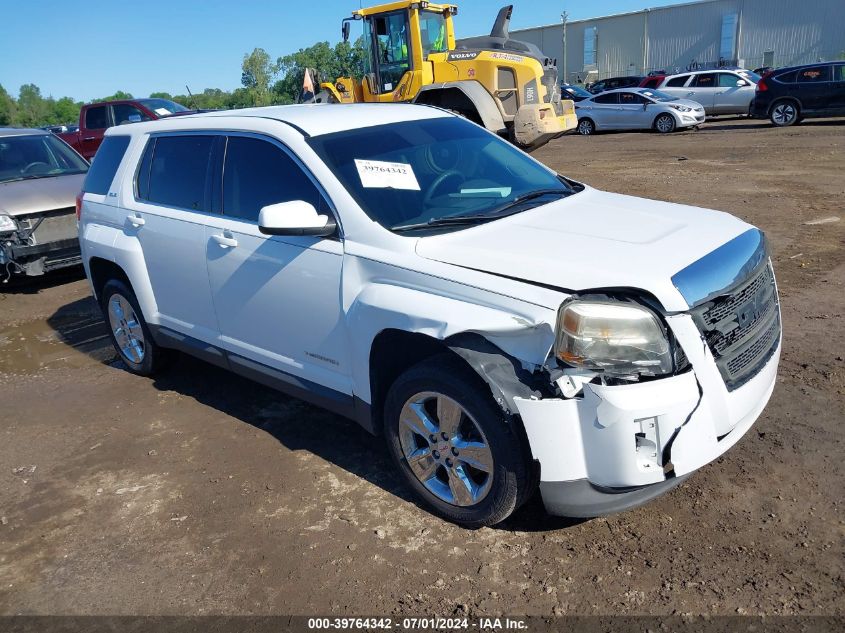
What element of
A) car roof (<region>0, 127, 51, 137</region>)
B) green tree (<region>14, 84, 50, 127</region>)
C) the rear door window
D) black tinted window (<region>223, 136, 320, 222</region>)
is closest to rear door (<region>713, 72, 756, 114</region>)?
the rear door window

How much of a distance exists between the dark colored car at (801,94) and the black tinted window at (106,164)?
755 inches

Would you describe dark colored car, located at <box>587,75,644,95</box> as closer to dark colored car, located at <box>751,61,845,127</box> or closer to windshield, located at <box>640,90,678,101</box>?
windshield, located at <box>640,90,678,101</box>

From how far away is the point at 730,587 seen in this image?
111 inches

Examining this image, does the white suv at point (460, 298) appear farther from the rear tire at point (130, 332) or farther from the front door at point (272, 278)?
the rear tire at point (130, 332)

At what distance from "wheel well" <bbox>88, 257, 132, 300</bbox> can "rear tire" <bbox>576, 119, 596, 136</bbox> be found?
20.7 meters

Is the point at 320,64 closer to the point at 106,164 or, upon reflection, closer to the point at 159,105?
the point at 159,105

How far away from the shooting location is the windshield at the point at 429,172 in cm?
373

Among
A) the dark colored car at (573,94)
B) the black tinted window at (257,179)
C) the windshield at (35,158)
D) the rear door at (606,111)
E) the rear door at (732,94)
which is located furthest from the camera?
the dark colored car at (573,94)

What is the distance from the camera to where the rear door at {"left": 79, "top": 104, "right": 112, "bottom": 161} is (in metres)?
16.0

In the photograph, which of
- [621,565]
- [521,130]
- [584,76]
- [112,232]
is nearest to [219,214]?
[112,232]

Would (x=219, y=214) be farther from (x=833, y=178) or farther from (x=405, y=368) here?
(x=833, y=178)

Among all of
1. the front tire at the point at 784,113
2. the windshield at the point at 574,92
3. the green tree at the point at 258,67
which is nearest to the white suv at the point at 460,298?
the front tire at the point at 784,113

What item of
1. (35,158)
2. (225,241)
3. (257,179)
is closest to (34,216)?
(35,158)

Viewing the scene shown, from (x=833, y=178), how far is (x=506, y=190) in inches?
376
